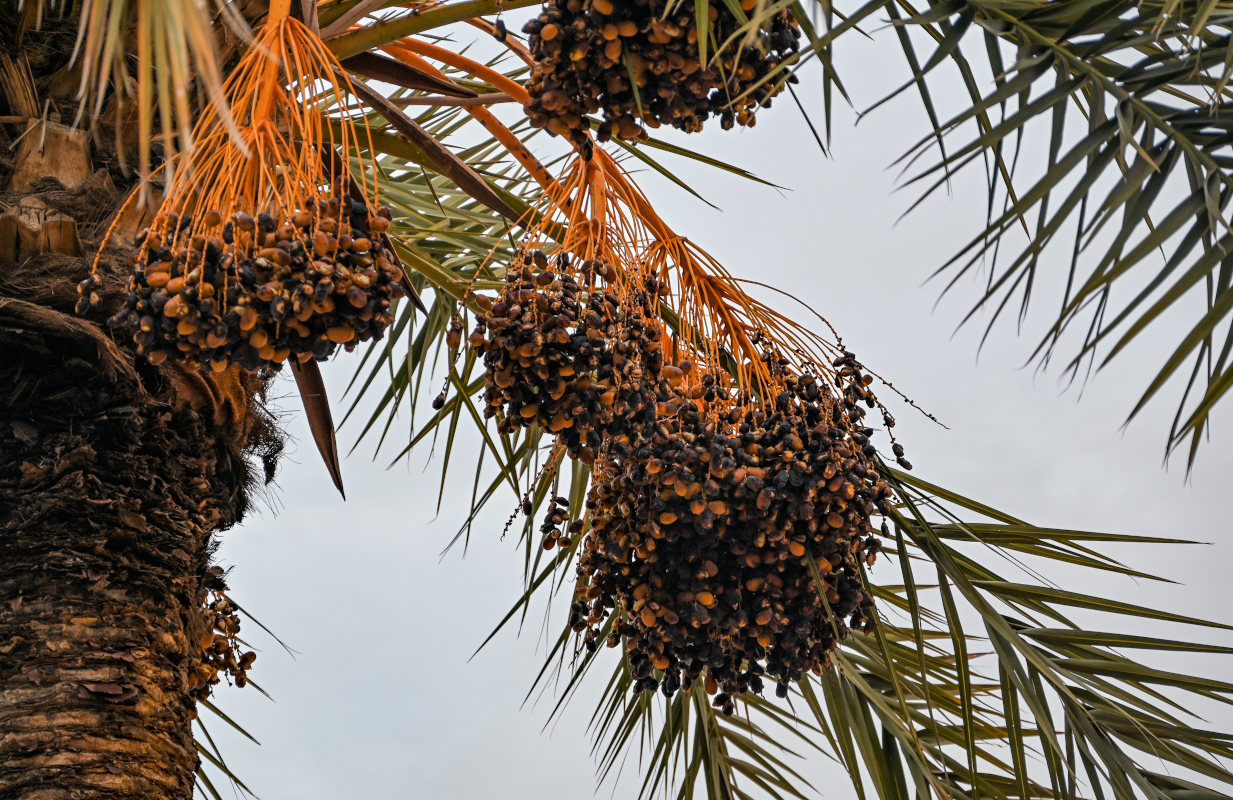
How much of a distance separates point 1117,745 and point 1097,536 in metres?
0.47

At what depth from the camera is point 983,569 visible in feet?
9.14

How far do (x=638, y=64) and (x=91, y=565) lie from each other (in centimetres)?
126

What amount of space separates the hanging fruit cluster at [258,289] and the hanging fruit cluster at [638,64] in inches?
16.4

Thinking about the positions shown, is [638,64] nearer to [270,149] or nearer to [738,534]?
[270,149]

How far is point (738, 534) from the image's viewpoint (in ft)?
6.70

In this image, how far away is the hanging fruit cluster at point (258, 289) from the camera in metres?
1.65

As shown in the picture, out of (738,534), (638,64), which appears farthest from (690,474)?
(638,64)

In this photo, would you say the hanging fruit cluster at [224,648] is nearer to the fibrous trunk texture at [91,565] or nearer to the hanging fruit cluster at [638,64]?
the fibrous trunk texture at [91,565]

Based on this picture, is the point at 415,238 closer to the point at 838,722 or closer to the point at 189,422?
the point at 189,422

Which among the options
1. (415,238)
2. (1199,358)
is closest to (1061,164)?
(1199,358)

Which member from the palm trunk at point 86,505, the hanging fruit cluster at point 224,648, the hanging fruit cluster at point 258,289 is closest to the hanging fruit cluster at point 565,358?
the hanging fruit cluster at point 258,289

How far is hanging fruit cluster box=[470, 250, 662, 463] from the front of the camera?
75.2 inches

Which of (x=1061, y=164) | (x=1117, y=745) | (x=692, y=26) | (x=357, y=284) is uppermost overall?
(x=692, y=26)

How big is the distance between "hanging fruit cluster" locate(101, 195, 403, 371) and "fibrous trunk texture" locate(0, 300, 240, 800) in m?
0.47
